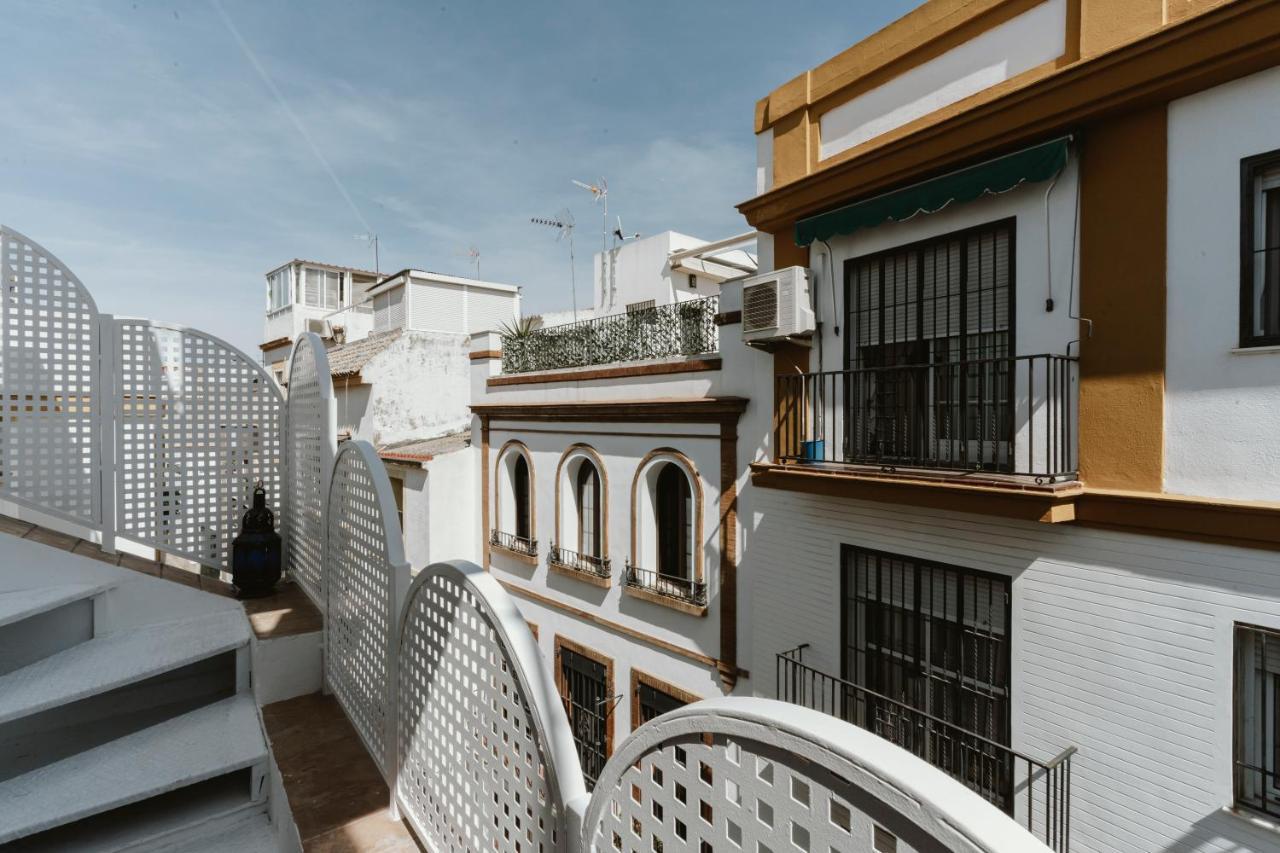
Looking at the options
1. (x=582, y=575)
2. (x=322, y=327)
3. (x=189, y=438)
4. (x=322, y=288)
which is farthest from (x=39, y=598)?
(x=322, y=288)

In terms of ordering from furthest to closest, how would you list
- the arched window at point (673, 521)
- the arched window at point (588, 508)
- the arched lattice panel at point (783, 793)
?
the arched window at point (588, 508), the arched window at point (673, 521), the arched lattice panel at point (783, 793)

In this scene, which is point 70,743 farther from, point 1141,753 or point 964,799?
point 1141,753

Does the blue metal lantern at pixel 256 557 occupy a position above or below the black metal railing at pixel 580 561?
A: above

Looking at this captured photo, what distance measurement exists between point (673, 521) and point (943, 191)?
5364mm

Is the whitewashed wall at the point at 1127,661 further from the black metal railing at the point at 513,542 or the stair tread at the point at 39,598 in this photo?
the black metal railing at the point at 513,542

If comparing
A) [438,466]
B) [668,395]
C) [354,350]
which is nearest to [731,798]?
[668,395]

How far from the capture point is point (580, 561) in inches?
395

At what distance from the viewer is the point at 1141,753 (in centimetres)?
430

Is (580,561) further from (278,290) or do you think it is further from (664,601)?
(278,290)

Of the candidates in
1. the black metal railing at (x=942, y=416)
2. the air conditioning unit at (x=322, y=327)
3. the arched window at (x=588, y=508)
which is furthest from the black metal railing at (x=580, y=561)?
the air conditioning unit at (x=322, y=327)

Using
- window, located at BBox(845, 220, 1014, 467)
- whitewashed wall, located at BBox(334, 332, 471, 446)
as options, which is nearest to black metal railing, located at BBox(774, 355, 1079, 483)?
window, located at BBox(845, 220, 1014, 467)

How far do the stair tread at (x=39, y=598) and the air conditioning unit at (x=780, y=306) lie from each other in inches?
225

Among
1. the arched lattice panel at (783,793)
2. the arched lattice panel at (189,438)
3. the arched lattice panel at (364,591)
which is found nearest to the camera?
the arched lattice panel at (783,793)

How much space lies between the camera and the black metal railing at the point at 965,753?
4645 mm
